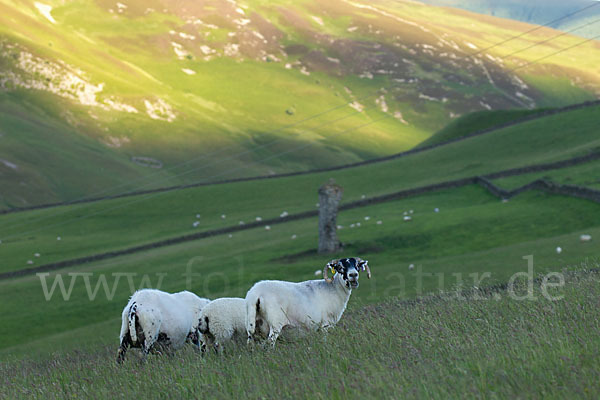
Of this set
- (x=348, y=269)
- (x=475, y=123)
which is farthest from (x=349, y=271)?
(x=475, y=123)

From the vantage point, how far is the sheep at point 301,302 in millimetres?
13258

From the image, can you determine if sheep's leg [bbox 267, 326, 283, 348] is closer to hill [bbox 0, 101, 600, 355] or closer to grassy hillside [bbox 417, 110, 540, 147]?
hill [bbox 0, 101, 600, 355]

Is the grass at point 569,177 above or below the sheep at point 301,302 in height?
above

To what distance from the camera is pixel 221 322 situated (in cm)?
1486

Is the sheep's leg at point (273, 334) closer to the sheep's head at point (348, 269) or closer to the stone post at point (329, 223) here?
the sheep's head at point (348, 269)

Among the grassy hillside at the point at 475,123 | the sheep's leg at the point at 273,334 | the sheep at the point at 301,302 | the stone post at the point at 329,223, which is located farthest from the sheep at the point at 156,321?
the grassy hillside at the point at 475,123

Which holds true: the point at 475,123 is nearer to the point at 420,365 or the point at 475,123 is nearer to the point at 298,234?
the point at 298,234

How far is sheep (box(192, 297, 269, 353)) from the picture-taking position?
1482 centimetres

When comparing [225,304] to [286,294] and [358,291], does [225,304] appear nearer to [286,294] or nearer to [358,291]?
[286,294]

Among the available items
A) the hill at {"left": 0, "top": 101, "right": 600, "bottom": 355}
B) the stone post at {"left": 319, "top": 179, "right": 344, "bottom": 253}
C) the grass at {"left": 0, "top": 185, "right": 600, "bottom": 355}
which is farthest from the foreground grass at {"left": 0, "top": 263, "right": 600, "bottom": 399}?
the stone post at {"left": 319, "top": 179, "right": 344, "bottom": 253}

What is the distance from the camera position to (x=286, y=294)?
13.5 meters

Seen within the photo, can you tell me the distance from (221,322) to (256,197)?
6054 cm

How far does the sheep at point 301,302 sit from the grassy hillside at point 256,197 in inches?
1885

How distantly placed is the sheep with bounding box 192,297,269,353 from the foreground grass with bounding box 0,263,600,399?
3113 millimetres
